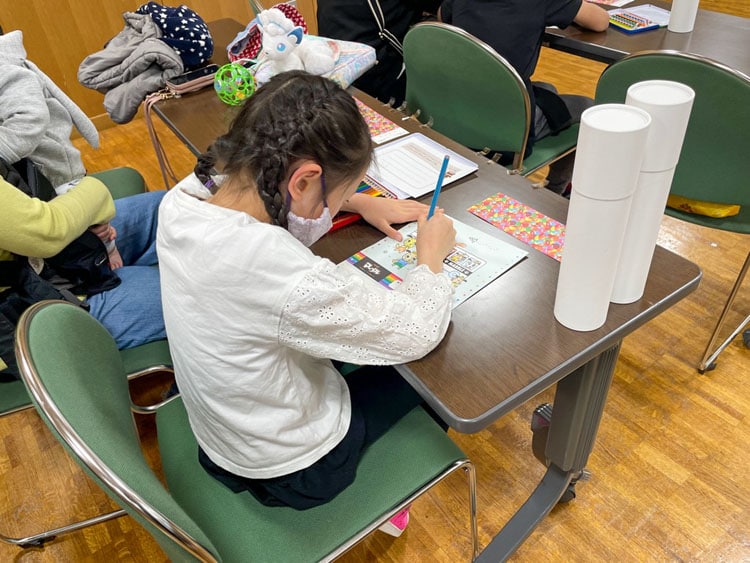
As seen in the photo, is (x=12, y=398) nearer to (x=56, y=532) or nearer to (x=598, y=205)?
(x=56, y=532)

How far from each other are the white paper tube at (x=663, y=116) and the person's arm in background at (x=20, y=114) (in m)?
1.32

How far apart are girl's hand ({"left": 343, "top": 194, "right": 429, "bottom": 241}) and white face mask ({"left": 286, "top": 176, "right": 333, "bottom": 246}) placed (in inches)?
8.8

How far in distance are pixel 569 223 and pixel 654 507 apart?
1.00 meters

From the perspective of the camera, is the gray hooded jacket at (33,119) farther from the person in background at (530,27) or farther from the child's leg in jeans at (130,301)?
the person in background at (530,27)

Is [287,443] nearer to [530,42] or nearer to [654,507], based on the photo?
[654,507]

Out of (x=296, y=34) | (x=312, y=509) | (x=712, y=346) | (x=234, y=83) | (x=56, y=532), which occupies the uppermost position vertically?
(x=296, y=34)

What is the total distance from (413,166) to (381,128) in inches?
8.9

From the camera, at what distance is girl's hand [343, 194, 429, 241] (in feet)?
3.59

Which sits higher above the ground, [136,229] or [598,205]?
[598,205]

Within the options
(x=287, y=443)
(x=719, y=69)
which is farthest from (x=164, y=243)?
(x=719, y=69)

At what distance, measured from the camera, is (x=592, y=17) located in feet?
6.15

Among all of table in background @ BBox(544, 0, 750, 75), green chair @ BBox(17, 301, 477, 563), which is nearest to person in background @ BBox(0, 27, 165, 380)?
green chair @ BBox(17, 301, 477, 563)

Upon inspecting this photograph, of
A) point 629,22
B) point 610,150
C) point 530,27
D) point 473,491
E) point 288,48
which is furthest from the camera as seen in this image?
point 629,22

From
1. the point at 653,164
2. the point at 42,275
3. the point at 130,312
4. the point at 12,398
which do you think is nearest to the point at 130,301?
the point at 130,312
